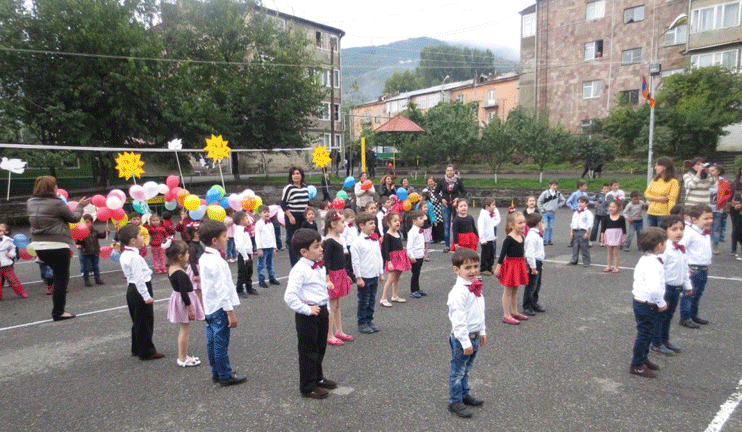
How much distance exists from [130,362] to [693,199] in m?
10.1

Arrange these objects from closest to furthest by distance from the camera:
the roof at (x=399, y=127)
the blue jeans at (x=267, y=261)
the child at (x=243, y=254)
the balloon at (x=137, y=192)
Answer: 1. the child at (x=243, y=254)
2. the blue jeans at (x=267, y=261)
3. the balloon at (x=137, y=192)
4. the roof at (x=399, y=127)

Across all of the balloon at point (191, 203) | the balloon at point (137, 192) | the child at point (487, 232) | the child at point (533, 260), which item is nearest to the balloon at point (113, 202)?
the balloon at point (137, 192)

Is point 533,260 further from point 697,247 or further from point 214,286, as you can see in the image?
point 214,286

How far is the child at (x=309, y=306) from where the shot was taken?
411cm

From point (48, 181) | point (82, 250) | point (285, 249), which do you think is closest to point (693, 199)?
point (285, 249)

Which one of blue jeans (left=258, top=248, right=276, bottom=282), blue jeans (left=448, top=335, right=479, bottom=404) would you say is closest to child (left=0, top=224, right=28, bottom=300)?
blue jeans (left=258, top=248, right=276, bottom=282)

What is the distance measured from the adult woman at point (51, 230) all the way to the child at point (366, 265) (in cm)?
403

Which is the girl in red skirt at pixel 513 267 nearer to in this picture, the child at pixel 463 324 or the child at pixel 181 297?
the child at pixel 463 324

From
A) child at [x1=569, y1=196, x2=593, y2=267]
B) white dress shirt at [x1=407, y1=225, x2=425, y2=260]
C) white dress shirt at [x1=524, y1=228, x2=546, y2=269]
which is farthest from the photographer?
child at [x1=569, y1=196, x2=593, y2=267]

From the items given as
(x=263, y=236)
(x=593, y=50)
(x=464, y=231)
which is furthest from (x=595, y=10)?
(x=263, y=236)

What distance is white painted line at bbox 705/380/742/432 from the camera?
362 centimetres

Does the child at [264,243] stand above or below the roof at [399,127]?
below

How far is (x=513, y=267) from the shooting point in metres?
6.13

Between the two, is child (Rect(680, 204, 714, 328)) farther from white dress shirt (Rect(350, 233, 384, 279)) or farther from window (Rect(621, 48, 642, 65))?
window (Rect(621, 48, 642, 65))
